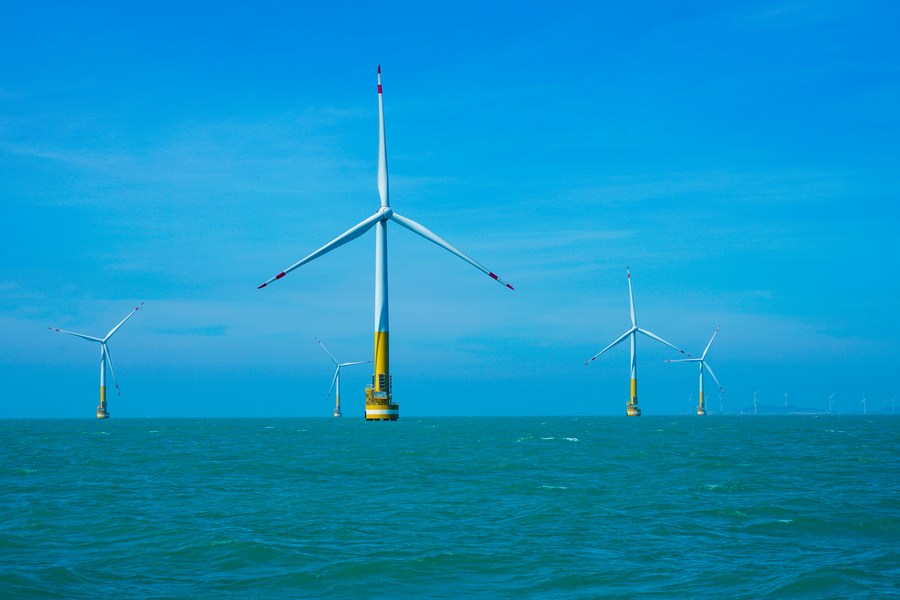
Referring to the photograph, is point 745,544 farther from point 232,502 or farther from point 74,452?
point 74,452

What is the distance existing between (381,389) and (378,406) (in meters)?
2.98

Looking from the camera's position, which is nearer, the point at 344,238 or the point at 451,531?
the point at 451,531

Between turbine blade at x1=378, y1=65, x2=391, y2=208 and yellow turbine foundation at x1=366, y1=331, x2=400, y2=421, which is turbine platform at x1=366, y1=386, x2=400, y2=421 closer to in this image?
yellow turbine foundation at x1=366, y1=331, x2=400, y2=421

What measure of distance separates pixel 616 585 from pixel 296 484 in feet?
85.8

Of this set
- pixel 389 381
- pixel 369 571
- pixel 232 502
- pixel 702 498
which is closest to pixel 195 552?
pixel 369 571

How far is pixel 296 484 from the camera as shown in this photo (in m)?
45.8

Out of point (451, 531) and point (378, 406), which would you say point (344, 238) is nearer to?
point (378, 406)

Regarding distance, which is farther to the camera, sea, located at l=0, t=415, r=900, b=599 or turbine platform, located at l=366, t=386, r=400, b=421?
turbine platform, located at l=366, t=386, r=400, b=421

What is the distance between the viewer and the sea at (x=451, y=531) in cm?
2322

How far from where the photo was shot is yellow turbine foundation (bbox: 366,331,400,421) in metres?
136

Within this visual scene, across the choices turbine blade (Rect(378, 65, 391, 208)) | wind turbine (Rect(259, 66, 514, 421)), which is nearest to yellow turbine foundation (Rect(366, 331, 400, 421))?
wind turbine (Rect(259, 66, 514, 421))

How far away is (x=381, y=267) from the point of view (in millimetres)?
132125

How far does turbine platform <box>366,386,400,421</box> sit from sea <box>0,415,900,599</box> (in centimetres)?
8299

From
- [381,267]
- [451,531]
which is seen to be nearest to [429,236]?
[381,267]
